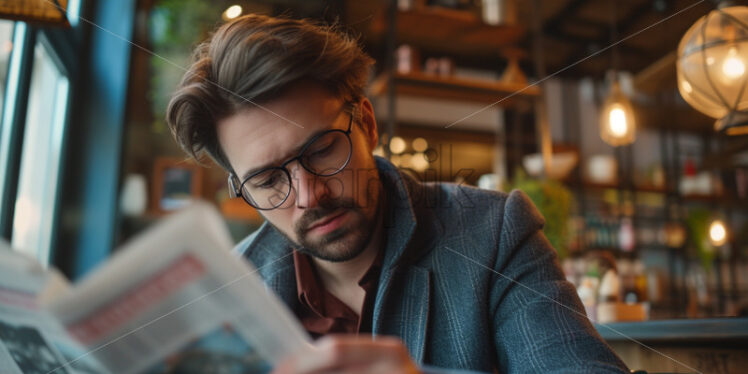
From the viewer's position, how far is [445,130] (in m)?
4.22

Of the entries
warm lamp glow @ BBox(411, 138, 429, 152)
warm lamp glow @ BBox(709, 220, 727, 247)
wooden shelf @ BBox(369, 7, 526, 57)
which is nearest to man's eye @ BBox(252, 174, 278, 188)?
wooden shelf @ BBox(369, 7, 526, 57)

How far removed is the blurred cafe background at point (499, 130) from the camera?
1.40 meters

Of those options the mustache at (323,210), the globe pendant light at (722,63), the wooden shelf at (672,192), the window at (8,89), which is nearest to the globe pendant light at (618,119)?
the globe pendant light at (722,63)

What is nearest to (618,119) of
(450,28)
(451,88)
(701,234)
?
(451,88)

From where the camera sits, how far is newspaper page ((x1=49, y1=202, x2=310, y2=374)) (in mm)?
405

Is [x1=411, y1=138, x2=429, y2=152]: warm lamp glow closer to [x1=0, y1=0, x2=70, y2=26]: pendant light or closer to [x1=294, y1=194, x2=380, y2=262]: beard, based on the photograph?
[x1=294, y1=194, x2=380, y2=262]: beard

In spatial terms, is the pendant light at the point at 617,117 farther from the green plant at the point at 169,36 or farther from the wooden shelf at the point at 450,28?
the green plant at the point at 169,36

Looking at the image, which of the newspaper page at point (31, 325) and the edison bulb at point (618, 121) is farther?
the edison bulb at point (618, 121)

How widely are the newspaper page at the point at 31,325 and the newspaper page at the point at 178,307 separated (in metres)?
0.03

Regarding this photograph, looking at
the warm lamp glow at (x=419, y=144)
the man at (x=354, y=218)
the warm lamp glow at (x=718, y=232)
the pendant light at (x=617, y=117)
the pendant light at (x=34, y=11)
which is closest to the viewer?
the pendant light at (x=34, y=11)

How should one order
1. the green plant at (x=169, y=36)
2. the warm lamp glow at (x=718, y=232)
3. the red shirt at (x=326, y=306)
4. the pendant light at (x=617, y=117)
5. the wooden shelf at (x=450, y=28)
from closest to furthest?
1. the red shirt at (x=326, y=306)
2. the green plant at (x=169, y=36)
3. the pendant light at (x=617, y=117)
4. the wooden shelf at (x=450, y=28)
5. the warm lamp glow at (x=718, y=232)

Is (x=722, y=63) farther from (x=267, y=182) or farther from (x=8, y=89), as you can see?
(x=8, y=89)

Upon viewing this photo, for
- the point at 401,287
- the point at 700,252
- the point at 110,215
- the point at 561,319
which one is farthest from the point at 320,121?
the point at 700,252

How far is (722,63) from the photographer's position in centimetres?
138
